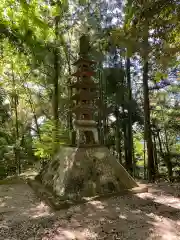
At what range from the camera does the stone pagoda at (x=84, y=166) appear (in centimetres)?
481

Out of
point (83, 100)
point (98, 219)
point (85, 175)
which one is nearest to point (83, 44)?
point (83, 100)

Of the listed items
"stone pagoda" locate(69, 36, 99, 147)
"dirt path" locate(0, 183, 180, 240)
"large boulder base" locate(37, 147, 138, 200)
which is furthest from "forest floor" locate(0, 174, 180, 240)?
"stone pagoda" locate(69, 36, 99, 147)

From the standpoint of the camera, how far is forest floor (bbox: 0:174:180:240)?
3084 millimetres

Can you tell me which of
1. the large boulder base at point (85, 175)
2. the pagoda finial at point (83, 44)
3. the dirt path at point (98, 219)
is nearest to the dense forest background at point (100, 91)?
the pagoda finial at point (83, 44)

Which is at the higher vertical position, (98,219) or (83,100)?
(83,100)

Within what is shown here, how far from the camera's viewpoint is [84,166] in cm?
511

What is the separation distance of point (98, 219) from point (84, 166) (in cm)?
164

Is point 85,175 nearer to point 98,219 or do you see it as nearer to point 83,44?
point 98,219

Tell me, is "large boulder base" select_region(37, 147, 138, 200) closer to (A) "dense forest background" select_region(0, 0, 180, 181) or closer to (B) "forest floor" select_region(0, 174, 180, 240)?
(B) "forest floor" select_region(0, 174, 180, 240)

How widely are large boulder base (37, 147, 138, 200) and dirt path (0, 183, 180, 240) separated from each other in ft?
1.24

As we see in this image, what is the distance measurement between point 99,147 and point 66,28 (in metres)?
6.72

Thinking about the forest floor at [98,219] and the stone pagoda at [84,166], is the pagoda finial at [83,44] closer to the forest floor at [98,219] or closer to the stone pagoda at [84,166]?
the stone pagoda at [84,166]

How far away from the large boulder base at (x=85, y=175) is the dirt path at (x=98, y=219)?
0.38 m

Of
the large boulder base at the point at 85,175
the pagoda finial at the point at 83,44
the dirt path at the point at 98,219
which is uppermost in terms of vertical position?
the pagoda finial at the point at 83,44
